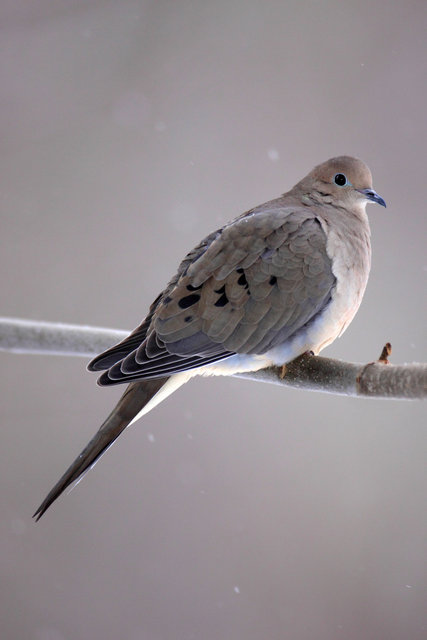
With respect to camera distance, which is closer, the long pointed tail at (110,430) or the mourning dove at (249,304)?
the long pointed tail at (110,430)

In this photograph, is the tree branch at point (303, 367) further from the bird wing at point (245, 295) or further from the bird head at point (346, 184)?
the bird head at point (346, 184)

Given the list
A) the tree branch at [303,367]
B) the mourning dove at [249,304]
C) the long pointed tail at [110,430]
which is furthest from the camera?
the mourning dove at [249,304]

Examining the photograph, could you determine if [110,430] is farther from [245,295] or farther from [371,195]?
[371,195]

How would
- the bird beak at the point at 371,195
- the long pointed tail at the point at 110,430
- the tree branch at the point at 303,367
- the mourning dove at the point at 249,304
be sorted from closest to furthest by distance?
1. the tree branch at the point at 303,367
2. the long pointed tail at the point at 110,430
3. the mourning dove at the point at 249,304
4. the bird beak at the point at 371,195

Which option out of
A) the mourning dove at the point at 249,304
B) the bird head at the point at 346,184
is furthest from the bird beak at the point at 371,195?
the mourning dove at the point at 249,304

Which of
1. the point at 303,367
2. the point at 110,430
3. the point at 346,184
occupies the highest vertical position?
the point at 346,184

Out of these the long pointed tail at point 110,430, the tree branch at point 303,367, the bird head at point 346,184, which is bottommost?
the long pointed tail at point 110,430

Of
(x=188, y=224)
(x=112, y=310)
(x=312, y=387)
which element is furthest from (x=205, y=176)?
(x=312, y=387)

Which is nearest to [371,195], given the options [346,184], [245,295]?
[346,184]
